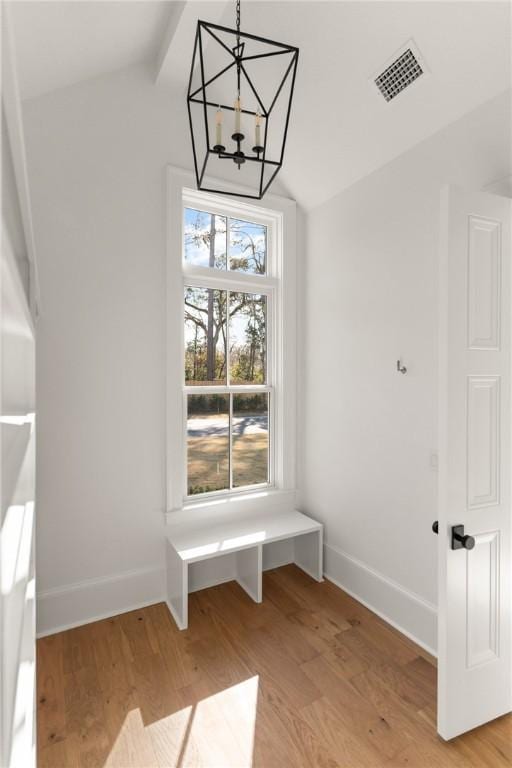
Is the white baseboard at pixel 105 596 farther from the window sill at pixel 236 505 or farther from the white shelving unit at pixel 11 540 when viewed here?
the white shelving unit at pixel 11 540

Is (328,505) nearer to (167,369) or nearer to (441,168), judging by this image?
(167,369)

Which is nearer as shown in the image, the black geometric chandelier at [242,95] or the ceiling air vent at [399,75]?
the ceiling air vent at [399,75]

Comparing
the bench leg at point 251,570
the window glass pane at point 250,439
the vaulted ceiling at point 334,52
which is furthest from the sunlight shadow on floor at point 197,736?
the vaulted ceiling at point 334,52

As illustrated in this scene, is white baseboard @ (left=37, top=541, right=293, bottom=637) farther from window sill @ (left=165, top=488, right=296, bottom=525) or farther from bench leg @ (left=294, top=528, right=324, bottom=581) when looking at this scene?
bench leg @ (left=294, top=528, right=324, bottom=581)

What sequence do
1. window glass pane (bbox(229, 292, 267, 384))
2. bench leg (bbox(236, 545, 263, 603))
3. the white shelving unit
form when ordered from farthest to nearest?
1. window glass pane (bbox(229, 292, 267, 384))
2. bench leg (bbox(236, 545, 263, 603))
3. the white shelving unit

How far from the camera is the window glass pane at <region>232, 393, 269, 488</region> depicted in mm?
2965

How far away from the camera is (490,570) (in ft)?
5.56

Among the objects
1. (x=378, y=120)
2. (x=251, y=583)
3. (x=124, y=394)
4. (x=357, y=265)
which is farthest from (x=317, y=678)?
(x=378, y=120)

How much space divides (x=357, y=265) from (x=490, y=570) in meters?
1.85

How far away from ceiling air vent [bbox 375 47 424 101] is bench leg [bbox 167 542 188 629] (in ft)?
9.08

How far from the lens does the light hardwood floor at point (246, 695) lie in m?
1.60

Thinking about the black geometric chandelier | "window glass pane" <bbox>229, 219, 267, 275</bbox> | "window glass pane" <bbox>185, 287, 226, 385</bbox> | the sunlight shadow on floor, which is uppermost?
the black geometric chandelier

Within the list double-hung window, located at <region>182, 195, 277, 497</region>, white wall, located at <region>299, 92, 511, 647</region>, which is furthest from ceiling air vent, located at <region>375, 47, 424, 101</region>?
double-hung window, located at <region>182, 195, 277, 497</region>

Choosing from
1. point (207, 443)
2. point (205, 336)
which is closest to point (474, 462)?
point (207, 443)
